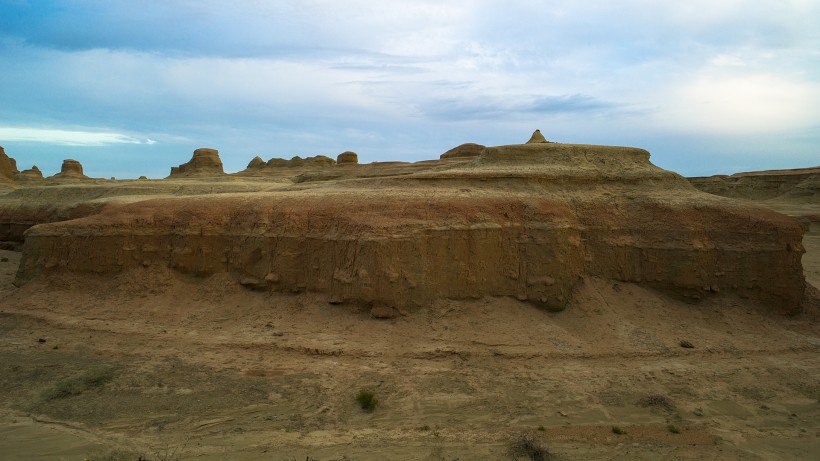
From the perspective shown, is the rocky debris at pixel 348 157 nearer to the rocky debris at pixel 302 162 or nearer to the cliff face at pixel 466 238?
the rocky debris at pixel 302 162

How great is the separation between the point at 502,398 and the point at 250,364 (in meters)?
5.06

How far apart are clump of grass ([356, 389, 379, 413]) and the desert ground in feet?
0.32

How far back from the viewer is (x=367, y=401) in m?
9.24

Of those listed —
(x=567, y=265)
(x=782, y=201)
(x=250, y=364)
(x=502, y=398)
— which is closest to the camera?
(x=502, y=398)

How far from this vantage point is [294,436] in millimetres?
8430

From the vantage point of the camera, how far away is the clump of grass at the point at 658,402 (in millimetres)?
9695

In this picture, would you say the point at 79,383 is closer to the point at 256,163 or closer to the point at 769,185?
the point at 256,163

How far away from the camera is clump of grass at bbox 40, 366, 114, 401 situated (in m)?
9.62

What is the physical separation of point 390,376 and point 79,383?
5.83 meters

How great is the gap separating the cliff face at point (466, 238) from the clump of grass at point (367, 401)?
2.95m

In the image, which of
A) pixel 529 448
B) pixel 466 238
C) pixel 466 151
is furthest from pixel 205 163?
pixel 529 448

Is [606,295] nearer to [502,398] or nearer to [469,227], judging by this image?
[469,227]

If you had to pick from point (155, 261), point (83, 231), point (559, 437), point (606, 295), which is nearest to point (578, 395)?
point (559, 437)

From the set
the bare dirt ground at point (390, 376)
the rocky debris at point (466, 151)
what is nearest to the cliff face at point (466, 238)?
the bare dirt ground at point (390, 376)
